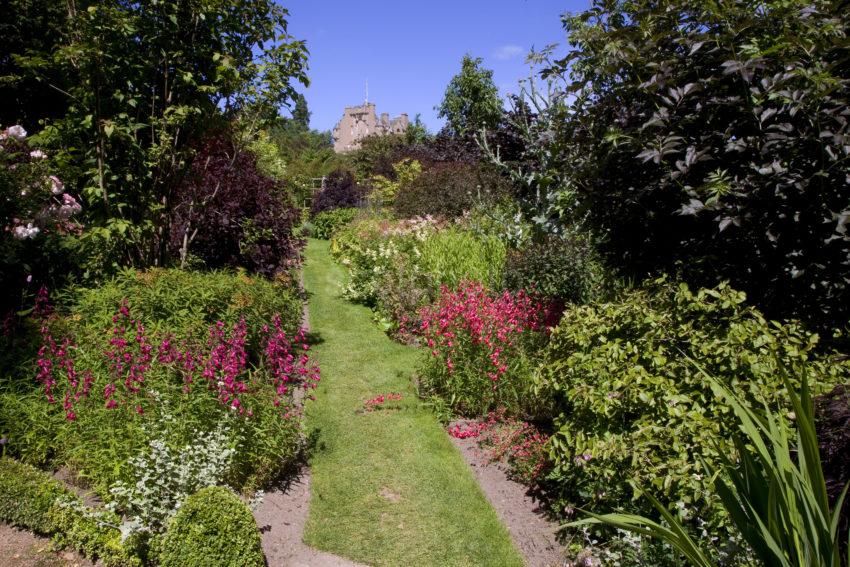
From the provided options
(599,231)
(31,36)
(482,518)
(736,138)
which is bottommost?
(482,518)

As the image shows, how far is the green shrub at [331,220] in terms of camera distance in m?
17.5

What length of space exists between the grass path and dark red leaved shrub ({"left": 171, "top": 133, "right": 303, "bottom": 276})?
2112 mm

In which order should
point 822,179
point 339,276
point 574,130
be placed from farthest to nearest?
point 339,276
point 574,130
point 822,179

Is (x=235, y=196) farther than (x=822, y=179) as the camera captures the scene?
Yes

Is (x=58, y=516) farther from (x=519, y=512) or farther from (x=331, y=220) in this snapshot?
(x=331, y=220)

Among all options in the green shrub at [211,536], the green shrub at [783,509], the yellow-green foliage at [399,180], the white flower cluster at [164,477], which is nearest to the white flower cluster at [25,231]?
the white flower cluster at [164,477]

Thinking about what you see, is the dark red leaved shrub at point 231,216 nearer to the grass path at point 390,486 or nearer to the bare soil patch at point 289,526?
the grass path at point 390,486

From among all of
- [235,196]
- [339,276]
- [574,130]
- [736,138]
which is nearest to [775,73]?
[736,138]

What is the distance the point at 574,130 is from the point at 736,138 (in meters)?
1.26

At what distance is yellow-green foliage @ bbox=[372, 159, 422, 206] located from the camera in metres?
17.5

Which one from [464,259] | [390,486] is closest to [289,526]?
[390,486]

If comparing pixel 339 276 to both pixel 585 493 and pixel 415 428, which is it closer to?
pixel 415 428

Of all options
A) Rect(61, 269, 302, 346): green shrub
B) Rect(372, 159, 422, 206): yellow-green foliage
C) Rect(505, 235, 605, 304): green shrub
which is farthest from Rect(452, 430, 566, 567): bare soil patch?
Rect(372, 159, 422, 206): yellow-green foliage

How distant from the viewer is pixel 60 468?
4188 millimetres
